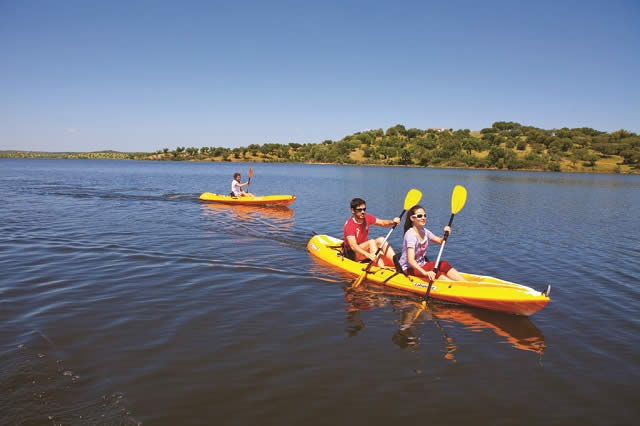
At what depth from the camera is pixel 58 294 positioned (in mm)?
6652

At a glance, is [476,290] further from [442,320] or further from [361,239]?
[361,239]

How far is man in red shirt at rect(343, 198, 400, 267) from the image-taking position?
28.8ft

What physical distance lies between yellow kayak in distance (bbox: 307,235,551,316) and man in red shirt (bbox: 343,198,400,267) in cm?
39

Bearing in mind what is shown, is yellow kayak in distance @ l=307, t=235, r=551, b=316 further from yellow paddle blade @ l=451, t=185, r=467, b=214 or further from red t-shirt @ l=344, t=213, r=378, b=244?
yellow paddle blade @ l=451, t=185, r=467, b=214

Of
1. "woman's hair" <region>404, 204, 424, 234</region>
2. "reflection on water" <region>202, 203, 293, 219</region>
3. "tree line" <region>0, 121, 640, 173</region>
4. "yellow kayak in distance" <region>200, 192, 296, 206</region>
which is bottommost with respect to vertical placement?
"reflection on water" <region>202, 203, 293, 219</region>

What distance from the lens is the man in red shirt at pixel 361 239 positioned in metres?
8.77

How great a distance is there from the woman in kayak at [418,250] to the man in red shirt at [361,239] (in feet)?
3.58

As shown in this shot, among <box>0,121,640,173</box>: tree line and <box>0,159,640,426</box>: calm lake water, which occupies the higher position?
<box>0,121,640,173</box>: tree line

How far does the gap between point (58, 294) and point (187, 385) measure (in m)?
3.82

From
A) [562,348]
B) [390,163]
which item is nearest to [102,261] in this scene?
[562,348]

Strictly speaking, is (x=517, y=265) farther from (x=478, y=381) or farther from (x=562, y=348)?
(x=478, y=381)

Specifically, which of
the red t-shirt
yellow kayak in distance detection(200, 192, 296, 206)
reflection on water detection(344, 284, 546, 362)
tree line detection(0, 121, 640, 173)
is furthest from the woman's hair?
tree line detection(0, 121, 640, 173)

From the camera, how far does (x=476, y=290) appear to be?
22.2 ft

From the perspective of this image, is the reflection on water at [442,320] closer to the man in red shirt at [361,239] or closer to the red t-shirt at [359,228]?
the man in red shirt at [361,239]
